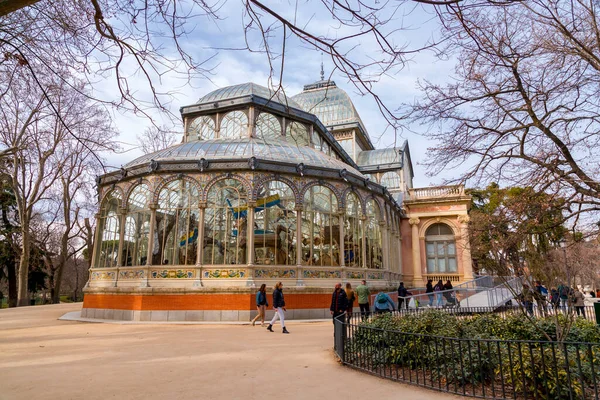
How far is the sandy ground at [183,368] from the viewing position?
203 inches

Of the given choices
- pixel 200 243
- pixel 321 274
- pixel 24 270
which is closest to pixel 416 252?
pixel 321 274

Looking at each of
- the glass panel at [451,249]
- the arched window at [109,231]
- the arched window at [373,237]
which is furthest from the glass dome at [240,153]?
the glass panel at [451,249]

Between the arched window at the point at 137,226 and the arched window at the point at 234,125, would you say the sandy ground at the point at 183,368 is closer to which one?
the arched window at the point at 137,226

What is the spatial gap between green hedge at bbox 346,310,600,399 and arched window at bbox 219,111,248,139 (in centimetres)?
1384

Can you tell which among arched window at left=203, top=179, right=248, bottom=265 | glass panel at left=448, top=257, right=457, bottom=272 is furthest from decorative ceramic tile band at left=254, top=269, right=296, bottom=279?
glass panel at left=448, top=257, right=457, bottom=272

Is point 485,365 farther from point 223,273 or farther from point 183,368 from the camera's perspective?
point 223,273

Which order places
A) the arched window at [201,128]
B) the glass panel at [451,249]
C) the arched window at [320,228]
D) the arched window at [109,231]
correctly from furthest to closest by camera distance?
the glass panel at [451,249], the arched window at [201,128], the arched window at [109,231], the arched window at [320,228]

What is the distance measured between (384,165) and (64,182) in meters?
25.4

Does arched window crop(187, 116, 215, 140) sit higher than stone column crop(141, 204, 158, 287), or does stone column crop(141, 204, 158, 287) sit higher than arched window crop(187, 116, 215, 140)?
arched window crop(187, 116, 215, 140)

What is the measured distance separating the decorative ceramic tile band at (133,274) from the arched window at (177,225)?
23.9 inches

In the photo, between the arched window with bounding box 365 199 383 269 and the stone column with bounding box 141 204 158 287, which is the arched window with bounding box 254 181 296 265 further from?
the arched window with bounding box 365 199 383 269

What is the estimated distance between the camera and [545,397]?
4.80 m

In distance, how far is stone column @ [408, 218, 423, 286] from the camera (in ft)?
85.1

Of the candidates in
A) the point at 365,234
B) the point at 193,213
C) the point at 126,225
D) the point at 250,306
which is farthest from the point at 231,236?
the point at 365,234
